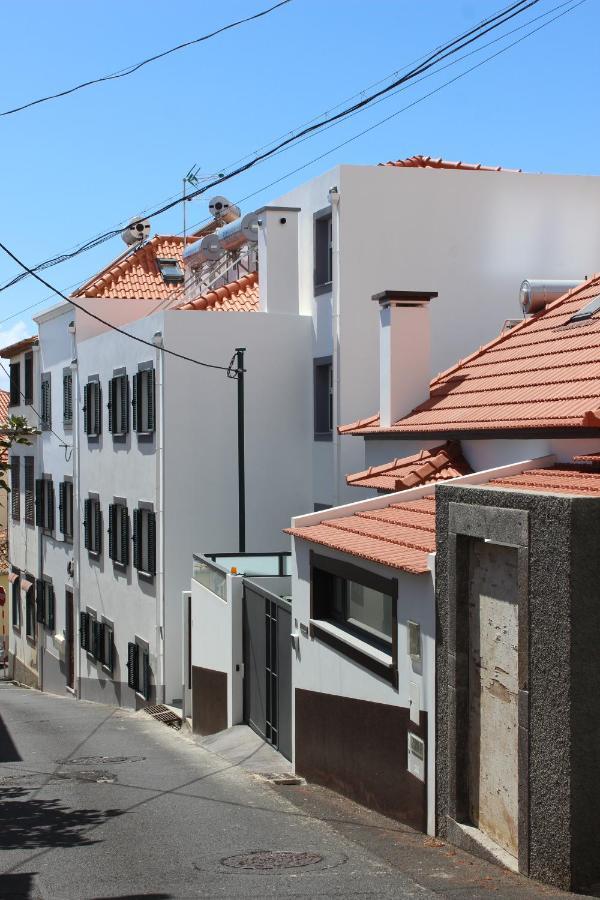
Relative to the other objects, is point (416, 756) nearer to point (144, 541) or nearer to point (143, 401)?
point (144, 541)

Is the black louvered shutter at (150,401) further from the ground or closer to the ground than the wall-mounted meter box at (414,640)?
further from the ground

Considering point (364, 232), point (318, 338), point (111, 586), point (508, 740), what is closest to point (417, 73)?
point (508, 740)

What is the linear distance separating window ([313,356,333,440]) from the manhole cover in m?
16.3

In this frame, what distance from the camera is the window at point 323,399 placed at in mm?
26984

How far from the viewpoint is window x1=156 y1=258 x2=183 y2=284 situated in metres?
35.7

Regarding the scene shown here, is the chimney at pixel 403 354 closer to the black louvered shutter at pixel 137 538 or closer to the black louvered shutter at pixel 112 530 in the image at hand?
the black louvered shutter at pixel 137 538

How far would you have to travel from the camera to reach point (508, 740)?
392 inches

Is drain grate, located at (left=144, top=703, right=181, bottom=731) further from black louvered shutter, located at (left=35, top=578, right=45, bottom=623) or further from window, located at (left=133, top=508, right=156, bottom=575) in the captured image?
black louvered shutter, located at (left=35, top=578, right=45, bottom=623)

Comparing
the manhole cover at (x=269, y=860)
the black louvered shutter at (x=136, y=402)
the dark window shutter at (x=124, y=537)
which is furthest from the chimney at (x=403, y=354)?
the dark window shutter at (x=124, y=537)

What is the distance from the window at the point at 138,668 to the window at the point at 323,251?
932 centimetres

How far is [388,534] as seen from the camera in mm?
13570

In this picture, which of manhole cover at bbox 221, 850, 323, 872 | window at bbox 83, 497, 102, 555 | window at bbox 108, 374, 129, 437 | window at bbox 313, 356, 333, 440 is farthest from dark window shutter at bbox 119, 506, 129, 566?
manhole cover at bbox 221, 850, 323, 872

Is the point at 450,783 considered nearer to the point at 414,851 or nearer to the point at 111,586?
the point at 414,851

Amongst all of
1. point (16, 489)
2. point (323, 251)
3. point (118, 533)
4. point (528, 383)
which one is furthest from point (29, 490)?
point (528, 383)
